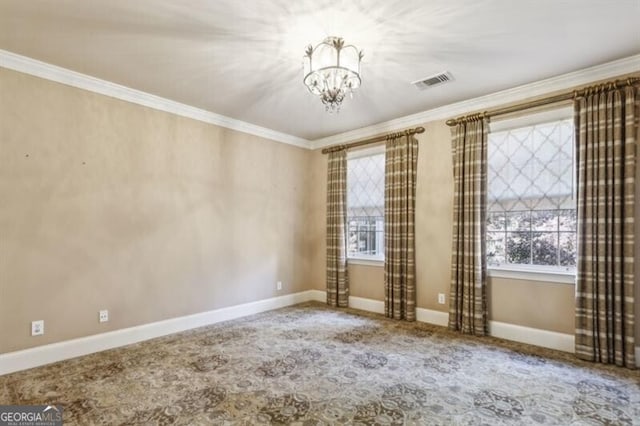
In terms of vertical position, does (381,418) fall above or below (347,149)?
below

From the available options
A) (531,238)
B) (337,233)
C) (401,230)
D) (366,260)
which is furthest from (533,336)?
(337,233)

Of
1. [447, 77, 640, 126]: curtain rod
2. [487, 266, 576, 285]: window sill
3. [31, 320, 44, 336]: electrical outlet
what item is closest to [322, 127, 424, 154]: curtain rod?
[447, 77, 640, 126]: curtain rod

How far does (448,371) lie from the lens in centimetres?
299

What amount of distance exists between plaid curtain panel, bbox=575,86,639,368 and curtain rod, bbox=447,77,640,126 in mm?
39

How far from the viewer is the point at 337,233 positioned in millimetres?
5445

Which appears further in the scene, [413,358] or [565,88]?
[565,88]

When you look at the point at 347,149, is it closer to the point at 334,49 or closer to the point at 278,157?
the point at 278,157

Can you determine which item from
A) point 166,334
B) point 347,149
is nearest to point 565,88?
point 347,149

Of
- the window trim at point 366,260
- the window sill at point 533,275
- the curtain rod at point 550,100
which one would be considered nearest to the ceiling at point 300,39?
the curtain rod at point 550,100

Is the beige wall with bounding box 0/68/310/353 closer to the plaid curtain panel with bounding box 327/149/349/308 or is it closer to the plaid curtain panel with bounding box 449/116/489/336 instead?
the plaid curtain panel with bounding box 327/149/349/308

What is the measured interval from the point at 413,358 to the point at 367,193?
2672 mm

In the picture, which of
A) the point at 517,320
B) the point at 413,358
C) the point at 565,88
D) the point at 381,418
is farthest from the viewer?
the point at 517,320

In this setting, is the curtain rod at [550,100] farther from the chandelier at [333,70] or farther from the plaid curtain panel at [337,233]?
the chandelier at [333,70]

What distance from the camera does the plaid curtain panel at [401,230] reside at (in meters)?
4.61
